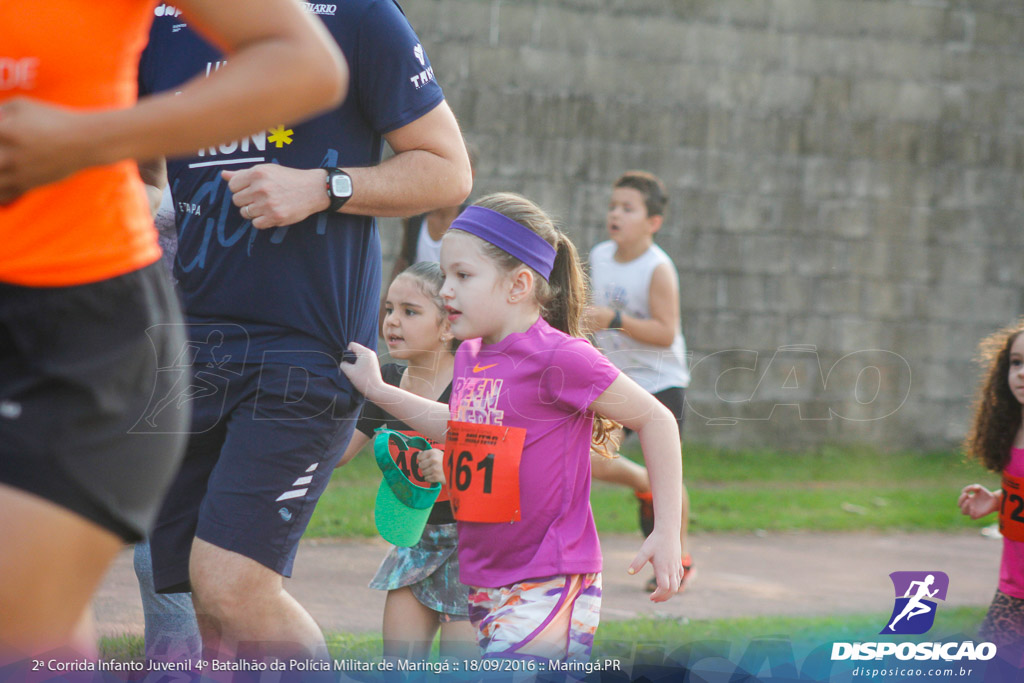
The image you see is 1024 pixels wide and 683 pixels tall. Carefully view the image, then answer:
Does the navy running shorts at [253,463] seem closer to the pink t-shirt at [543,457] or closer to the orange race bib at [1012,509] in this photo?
the pink t-shirt at [543,457]

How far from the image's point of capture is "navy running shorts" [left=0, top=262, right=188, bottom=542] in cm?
141

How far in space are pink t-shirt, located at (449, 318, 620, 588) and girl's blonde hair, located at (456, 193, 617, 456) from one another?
19 cm

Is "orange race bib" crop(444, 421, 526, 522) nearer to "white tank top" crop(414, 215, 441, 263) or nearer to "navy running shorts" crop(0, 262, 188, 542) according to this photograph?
"navy running shorts" crop(0, 262, 188, 542)

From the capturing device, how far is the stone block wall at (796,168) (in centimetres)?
848

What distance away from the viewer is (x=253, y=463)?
249 centimetres

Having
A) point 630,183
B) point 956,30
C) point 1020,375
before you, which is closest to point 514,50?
point 630,183

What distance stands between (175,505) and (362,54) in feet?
3.77

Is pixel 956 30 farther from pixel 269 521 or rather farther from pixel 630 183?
pixel 269 521

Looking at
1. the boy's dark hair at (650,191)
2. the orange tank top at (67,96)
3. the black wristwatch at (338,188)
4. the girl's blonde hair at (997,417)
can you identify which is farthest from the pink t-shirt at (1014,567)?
the orange tank top at (67,96)

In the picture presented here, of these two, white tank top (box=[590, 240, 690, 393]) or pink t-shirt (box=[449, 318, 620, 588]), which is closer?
pink t-shirt (box=[449, 318, 620, 588])

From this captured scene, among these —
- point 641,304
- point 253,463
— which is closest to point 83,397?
point 253,463

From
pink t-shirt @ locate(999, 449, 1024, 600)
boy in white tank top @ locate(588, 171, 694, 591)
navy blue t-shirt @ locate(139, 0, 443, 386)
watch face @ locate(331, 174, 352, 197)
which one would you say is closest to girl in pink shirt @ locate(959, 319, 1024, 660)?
pink t-shirt @ locate(999, 449, 1024, 600)

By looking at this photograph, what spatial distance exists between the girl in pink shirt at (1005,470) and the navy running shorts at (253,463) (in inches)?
88.8

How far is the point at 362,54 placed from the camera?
8.57 ft
